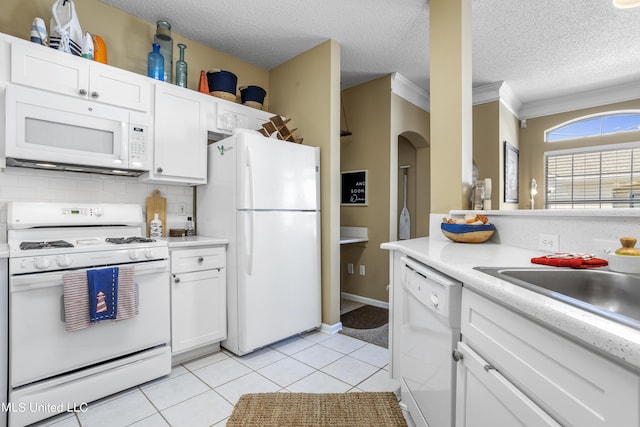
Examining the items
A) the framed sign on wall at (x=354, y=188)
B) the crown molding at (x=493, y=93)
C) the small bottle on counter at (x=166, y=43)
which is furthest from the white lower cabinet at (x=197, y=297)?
the crown molding at (x=493, y=93)

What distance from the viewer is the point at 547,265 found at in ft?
3.77

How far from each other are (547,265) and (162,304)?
7.24ft

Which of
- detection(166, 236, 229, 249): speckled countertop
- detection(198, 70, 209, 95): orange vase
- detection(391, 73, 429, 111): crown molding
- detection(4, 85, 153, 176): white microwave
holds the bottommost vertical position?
detection(166, 236, 229, 249): speckled countertop

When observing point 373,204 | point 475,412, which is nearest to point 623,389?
point 475,412

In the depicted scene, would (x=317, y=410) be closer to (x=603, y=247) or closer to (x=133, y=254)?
(x=133, y=254)

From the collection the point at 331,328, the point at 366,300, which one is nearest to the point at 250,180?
the point at 331,328

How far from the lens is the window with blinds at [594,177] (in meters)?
4.36

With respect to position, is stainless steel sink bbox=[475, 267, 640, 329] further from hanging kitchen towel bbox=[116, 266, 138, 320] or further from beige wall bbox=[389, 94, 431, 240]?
Result: beige wall bbox=[389, 94, 431, 240]

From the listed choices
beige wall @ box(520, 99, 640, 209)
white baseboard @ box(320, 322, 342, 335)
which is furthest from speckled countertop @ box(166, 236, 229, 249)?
beige wall @ box(520, 99, 640, 209)

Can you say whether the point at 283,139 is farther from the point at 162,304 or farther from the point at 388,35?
the point at 162,304

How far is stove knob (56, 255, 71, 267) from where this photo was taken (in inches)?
66.5

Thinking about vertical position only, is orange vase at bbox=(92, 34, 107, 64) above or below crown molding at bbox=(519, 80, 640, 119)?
below

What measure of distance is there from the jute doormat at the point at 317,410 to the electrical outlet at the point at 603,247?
4.07 feet

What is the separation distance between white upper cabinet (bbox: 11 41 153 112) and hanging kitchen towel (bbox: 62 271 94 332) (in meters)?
1.20
